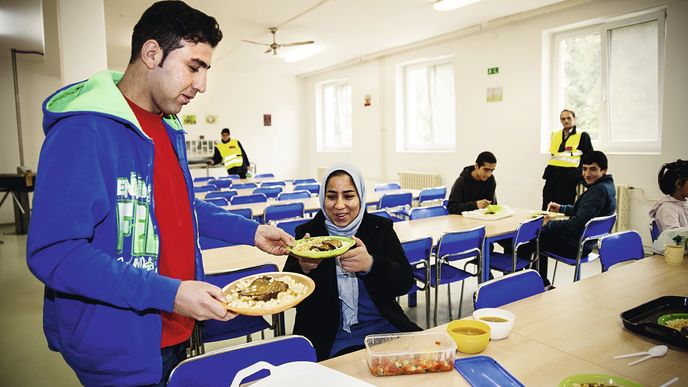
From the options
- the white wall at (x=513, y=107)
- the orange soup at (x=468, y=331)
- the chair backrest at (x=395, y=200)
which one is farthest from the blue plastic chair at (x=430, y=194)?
the orange soup at (x=468, y=331)

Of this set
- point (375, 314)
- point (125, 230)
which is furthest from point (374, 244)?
point (125, 230)

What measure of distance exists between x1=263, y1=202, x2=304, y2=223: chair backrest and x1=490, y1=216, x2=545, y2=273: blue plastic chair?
1.96 meters

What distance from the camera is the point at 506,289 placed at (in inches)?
76.0

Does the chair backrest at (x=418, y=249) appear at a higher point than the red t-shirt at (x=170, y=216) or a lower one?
lower

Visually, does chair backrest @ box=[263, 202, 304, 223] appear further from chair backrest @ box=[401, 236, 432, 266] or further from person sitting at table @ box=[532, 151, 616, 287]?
person sitting at table @ box=[532, 151, 616, 287]

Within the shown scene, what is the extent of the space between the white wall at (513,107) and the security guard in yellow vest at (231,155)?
2.82 meters

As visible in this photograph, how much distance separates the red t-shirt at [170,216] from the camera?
4.11ft

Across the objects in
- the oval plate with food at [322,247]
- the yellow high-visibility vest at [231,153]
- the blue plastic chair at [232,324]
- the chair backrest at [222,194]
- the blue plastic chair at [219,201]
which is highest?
the yellow high-visibility vest at [231,153]

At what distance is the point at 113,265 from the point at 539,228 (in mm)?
3424

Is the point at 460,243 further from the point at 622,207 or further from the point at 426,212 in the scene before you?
the point at 622,207

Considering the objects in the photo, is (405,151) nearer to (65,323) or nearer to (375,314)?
(375,314)

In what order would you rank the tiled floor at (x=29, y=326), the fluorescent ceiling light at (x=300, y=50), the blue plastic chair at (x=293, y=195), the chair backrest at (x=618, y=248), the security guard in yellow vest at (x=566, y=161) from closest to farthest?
the chair backrest at (x=618, y=248), the tiled floor at (x=29, y=326), the security guard in yellow vest at (x=566, y=161), the blue plastic chair at (x=293, y=195), the fluorescent ceiling light at (x=300, y=50)

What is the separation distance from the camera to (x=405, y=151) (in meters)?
8.87

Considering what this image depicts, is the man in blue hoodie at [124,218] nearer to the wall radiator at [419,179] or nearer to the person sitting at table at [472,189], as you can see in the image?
the person sitting at table at [472,189]
